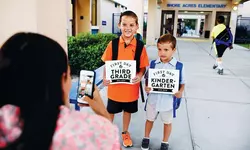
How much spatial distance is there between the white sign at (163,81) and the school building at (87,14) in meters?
1.04

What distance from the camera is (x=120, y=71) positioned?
2.68 metres

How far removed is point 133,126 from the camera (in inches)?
140

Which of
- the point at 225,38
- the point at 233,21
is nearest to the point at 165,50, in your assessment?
the point at 225,38

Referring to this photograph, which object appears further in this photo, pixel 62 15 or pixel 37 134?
pixel 62 15

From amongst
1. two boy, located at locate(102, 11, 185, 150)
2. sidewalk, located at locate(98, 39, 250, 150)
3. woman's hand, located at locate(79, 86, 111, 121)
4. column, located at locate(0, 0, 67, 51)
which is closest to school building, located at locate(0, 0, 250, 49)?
column, located at locate(0, 0, 67, 51)

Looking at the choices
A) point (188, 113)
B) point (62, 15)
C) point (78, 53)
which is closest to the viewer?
point (62, 15)

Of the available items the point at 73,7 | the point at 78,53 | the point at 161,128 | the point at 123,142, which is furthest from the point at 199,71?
the point at 73,7

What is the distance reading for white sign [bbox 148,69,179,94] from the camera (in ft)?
8.42

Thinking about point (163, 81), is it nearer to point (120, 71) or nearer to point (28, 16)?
point (120, 71)

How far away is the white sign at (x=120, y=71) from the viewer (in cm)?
266

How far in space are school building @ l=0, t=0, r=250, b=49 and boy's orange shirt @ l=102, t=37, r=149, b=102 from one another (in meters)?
0.61

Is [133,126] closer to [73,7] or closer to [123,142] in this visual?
[123,142]

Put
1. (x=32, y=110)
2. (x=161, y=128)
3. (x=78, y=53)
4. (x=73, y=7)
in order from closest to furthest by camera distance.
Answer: (x=32, y=110) < (x=161, y=128) < (x=78, y=53) < (x=73, y=7)

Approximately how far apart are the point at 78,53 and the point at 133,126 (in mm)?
3404
